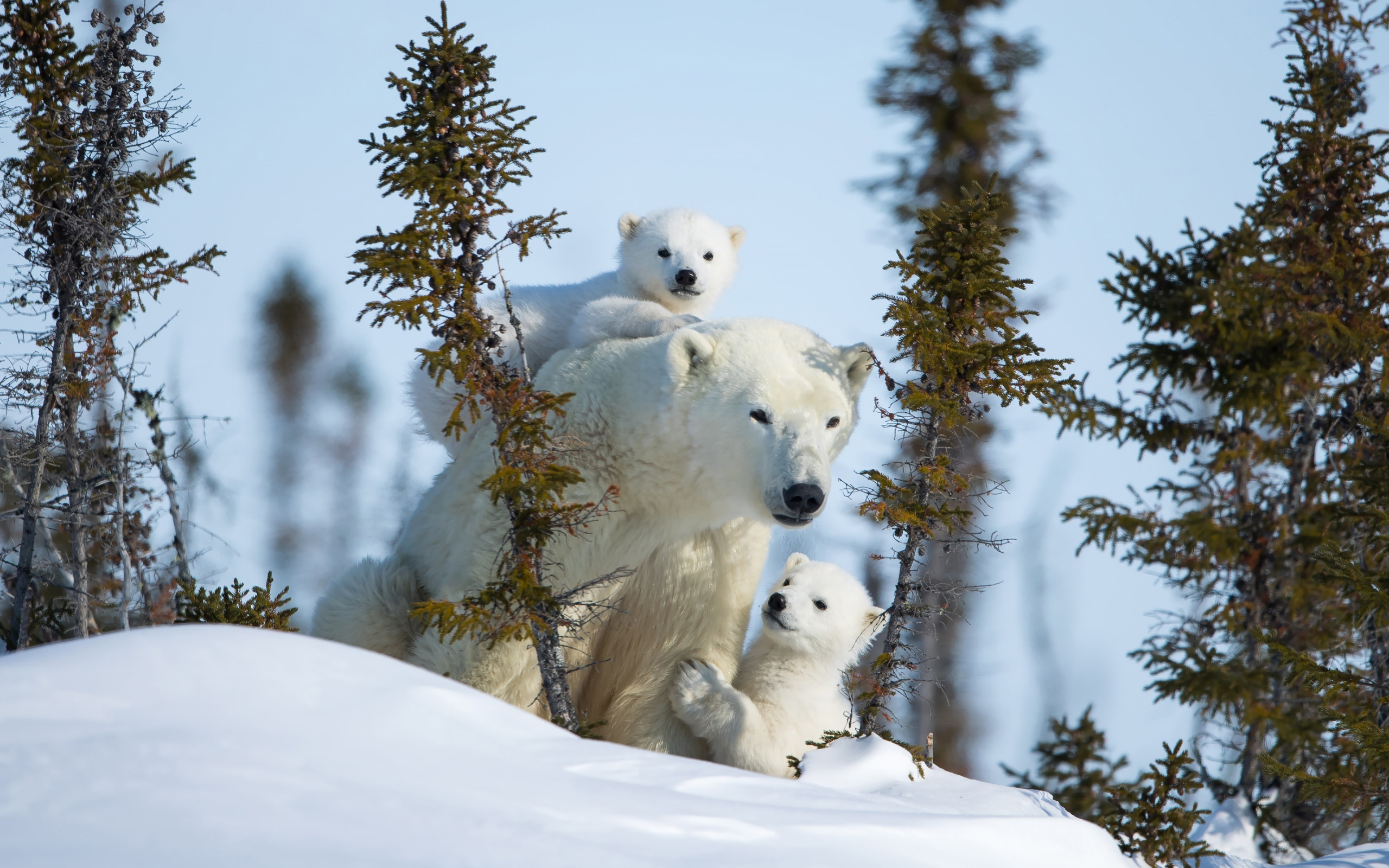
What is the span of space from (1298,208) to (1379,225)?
559 mm

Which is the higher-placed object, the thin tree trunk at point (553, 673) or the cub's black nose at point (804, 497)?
the cub's black nose at point (804, 497)

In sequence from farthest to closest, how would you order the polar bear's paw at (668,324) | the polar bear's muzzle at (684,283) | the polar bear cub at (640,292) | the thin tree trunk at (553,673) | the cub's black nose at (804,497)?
1. the polar bear's muzzle at (684,283)
2. the polar bear cub at (640,292)
3. the polar bear's paw at (668,324)
4. the thin tree trunk at (553,673)
5. the cub's black nose at (804,497)

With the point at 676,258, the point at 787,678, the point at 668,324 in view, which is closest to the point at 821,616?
the point at 787,678

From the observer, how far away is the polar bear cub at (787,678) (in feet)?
18.0

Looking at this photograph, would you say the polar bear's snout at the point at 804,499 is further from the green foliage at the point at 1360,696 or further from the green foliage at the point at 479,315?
the green foliage at the point at 1360,696

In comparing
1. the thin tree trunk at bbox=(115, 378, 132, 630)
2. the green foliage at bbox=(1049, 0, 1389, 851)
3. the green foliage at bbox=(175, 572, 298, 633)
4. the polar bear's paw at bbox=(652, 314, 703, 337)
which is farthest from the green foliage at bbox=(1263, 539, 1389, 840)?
the thin tree trunk at bbox=(115, 378, 132, 630)

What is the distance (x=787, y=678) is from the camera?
5914 mm

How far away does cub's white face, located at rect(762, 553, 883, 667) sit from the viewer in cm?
590

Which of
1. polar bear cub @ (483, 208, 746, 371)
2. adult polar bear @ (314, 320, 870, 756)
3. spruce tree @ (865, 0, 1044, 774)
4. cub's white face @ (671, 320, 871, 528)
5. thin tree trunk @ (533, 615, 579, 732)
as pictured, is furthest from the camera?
spruce tree @ (865, 0, 1044, 774)

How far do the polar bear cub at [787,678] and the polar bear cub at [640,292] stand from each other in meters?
1.57

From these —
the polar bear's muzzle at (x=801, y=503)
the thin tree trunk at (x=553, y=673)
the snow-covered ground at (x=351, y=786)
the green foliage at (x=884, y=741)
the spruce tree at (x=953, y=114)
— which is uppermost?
the spruce tree at (x=953, y=114)

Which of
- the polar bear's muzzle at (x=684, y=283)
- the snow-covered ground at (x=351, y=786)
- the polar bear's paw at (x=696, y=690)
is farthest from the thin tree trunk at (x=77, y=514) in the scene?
the polar bear's muzzle at (x=684, y=283)

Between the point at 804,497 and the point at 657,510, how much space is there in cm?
99

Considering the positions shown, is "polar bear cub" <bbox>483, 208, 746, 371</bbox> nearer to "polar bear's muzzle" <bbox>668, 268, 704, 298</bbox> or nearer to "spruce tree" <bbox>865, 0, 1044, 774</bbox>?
"polar bear's muzzle" <bbox>668, 268, 704, 298</bbox>
